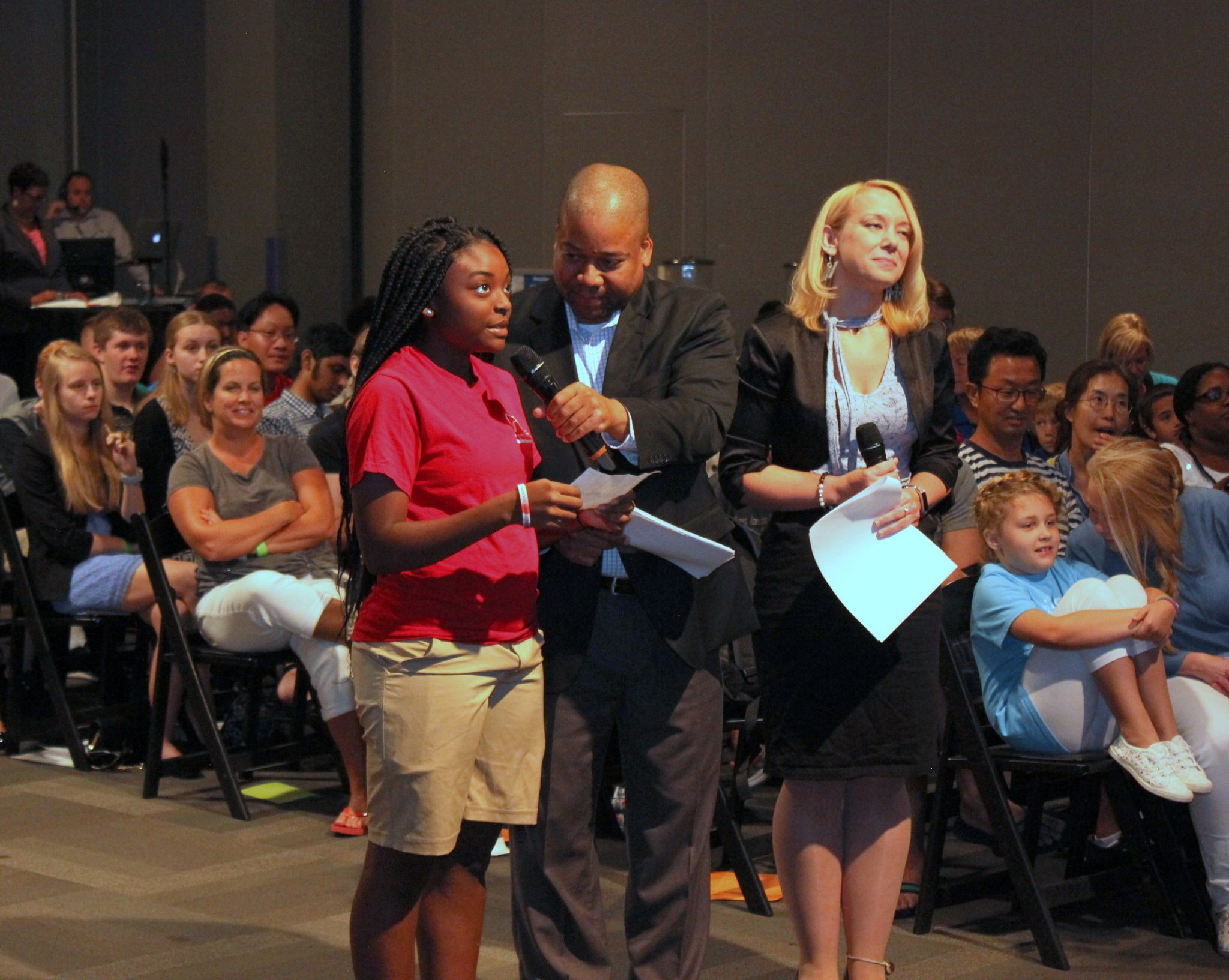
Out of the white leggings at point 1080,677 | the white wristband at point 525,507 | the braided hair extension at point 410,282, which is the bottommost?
the white leggings at point 1080,677

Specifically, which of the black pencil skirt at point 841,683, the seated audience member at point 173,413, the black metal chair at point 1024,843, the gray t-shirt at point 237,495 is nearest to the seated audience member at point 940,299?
the seated audience member at point 173,413

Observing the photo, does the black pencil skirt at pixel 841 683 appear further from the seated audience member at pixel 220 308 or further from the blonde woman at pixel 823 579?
the seated audience member at pixel 220 308

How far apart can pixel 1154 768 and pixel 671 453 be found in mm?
1571

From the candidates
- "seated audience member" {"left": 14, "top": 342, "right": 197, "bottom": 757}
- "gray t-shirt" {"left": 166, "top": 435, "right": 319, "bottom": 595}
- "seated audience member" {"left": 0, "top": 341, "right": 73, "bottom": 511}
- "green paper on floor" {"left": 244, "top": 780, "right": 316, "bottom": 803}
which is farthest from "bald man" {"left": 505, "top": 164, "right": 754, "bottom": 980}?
"seated audience member" {"left": 0, "top": 341, "right": 73, "bottom": 511}

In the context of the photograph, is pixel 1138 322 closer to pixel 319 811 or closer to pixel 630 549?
pixel 319 811

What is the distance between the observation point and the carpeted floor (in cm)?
346

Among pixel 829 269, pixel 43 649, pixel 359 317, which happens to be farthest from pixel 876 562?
pixel 359 317

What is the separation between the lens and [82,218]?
11844 millimetres

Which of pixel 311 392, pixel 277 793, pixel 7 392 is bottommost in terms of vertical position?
pixel 277 793

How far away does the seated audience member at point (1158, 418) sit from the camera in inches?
215

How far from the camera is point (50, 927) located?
3.70 meters

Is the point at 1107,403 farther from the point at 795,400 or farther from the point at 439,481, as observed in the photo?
the point at 439,481

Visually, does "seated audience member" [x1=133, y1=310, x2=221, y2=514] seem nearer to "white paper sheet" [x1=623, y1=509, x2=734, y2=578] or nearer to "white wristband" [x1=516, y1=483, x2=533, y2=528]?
"white paper sheet" [x1=623, y1=509, x2=734, y2=578]

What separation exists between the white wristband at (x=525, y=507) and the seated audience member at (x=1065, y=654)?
1.68 m
